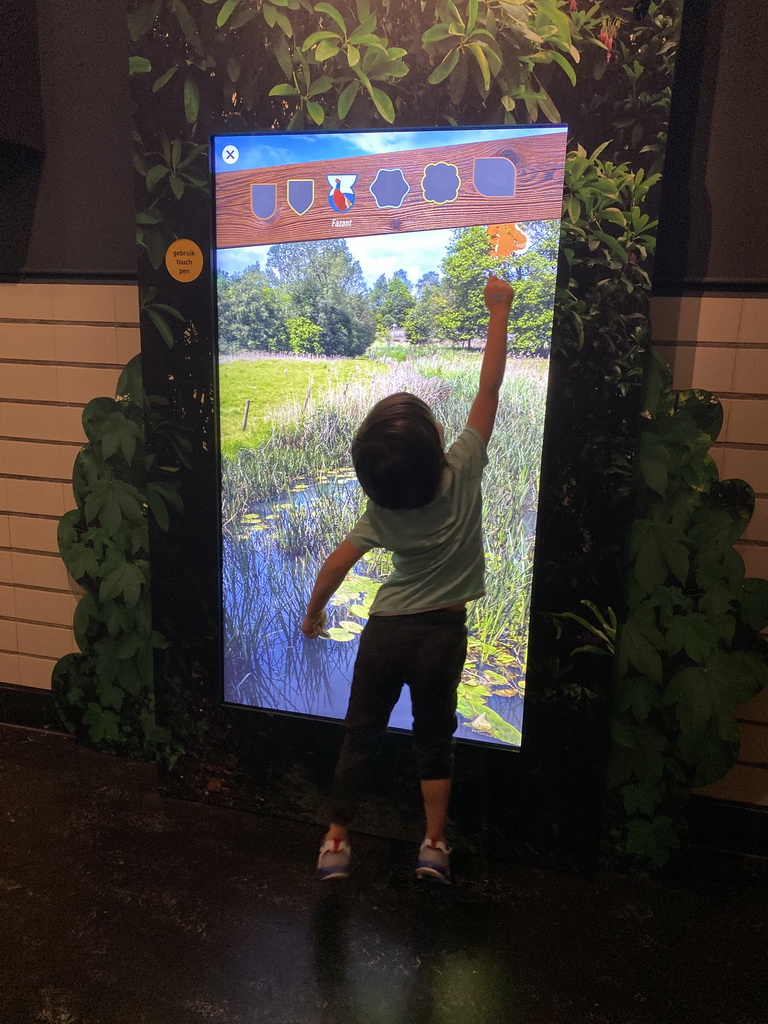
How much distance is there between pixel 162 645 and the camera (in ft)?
7.42

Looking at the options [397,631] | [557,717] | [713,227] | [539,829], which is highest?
[713,227]

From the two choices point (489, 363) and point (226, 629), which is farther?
point (226, 629)

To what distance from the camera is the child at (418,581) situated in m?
1.79

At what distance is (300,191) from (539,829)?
1793 mm

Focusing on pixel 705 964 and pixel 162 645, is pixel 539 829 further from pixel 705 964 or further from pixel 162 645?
pixel 162 645

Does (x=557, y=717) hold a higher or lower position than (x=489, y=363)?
lower

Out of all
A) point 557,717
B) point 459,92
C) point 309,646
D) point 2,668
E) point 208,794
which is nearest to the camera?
point 459,92

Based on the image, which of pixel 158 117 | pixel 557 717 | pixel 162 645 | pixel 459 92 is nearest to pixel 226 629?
pixel 162 645

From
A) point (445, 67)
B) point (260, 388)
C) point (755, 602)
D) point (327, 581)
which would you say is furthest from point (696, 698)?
point (445, 67)

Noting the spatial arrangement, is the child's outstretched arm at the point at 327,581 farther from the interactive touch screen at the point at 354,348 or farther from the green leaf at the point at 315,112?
the green leaf at the point at 315,112

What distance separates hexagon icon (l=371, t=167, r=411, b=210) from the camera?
1839 mm

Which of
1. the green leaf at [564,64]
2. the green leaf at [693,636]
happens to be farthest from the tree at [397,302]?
the green leaf at [693,636]

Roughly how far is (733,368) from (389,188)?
0.98 m

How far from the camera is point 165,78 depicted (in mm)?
1906
